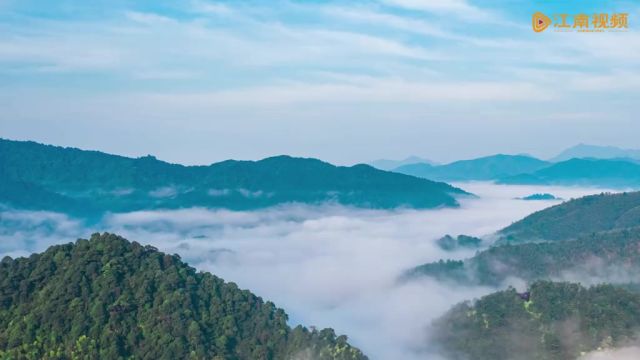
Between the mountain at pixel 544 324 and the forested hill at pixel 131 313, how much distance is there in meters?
24.7

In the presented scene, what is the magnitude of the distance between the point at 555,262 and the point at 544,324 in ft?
205

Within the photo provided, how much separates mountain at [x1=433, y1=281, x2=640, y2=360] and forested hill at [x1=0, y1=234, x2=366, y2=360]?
2474 cm

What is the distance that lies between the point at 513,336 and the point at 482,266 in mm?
65367

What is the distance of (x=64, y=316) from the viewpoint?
82188 millimetres

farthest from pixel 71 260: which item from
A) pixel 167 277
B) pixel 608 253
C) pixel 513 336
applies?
pixel 608 253

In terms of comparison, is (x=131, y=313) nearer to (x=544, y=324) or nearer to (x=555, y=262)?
(x=544, y=324)

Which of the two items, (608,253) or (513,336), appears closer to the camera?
(513,336)

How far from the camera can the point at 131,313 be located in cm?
8388

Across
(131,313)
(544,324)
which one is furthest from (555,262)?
(131,313)

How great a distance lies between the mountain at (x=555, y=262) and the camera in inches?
5941

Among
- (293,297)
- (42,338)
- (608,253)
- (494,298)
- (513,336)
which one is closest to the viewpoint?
(42,338)

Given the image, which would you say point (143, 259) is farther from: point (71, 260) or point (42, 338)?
point (42, 338)

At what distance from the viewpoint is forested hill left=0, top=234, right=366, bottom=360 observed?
79.9 metres

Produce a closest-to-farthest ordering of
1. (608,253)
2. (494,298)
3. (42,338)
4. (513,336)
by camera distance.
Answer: (42,338), (513,336), (494,298), (608,253)
